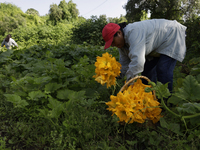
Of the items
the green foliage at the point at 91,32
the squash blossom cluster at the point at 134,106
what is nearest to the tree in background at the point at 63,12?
the green foliage at the point at 91,32

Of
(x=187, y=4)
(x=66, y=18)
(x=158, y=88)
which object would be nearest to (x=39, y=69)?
(x=158, y=88)

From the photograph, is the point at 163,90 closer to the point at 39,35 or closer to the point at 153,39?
the point at 153,39

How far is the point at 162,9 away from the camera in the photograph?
13.4 meters

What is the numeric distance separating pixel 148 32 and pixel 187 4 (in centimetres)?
1457

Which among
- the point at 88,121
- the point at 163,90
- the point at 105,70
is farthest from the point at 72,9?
the point at 163,90

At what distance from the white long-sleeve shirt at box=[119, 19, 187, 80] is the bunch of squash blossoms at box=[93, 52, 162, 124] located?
244 mm

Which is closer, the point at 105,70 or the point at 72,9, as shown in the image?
the point at 105,70

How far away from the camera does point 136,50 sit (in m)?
1.83

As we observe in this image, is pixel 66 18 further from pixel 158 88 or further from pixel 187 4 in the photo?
pixel 158 88

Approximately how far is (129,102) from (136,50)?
664mm

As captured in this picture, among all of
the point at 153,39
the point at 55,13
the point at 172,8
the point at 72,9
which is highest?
the point at 72,9

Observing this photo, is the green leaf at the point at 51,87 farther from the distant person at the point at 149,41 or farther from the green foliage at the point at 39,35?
the green foliage at the point at 39,35

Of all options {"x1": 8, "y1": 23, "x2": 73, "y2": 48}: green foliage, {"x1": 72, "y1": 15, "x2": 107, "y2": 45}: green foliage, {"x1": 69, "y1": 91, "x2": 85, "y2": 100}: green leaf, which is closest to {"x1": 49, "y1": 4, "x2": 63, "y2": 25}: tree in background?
{"x1": 8, "y1": 23, "x2": 73, "y2": 48}: green foliage

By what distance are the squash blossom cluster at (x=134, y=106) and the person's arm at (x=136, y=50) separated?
254mm
